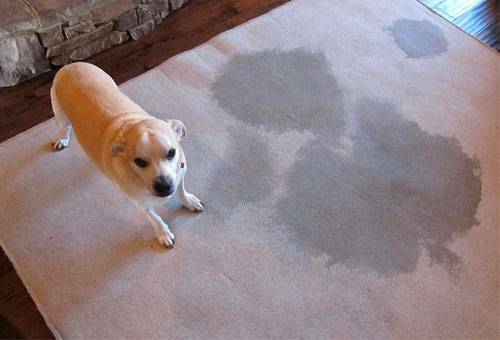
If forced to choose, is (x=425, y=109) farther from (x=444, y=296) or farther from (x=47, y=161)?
(x=47, y=161)

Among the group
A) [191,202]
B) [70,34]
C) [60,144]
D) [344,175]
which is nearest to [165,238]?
[191,202]

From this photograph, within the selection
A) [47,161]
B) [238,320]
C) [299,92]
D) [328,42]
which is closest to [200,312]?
[238,320]

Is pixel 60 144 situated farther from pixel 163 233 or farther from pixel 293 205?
pixel 293 205

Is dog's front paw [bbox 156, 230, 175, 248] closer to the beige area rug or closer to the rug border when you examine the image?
the beige area rug

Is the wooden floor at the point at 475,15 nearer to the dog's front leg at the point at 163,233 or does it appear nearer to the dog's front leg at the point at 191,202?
the dog's front leg at the point at 191,202

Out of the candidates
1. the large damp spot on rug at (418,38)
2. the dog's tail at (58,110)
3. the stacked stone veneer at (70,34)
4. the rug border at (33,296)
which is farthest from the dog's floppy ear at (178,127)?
the large damp spot on rug at (418,38)

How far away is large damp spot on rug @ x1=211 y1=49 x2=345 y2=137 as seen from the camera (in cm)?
207

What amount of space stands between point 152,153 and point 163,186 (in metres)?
0.11

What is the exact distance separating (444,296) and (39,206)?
1.65 m

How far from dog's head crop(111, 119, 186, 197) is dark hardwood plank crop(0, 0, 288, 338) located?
726 mm

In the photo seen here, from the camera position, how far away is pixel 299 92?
7.14 ft

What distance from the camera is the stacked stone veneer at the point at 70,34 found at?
6.68 ft

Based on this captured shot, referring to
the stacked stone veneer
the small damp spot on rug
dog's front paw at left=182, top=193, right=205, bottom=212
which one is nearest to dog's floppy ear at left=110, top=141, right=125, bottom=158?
dog's front paw at left=182, top=193, right=205, bottom=212

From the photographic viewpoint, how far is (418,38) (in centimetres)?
239
